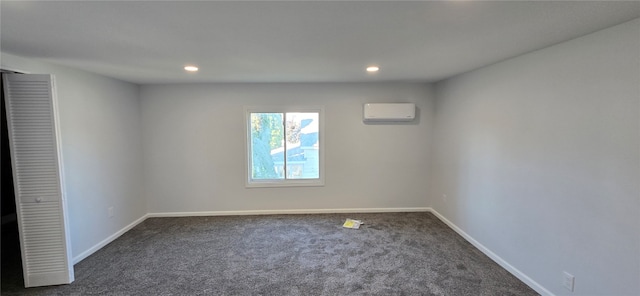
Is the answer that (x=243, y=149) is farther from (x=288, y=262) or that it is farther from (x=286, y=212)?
(x=288, y=262)

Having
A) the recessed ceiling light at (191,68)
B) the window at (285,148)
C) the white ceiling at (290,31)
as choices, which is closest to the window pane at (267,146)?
the window at (285,148)

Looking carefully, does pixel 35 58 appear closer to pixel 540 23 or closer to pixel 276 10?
pixel 276 10

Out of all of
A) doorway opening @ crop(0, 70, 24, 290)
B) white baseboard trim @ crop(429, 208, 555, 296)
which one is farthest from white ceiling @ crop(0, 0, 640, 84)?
white baseboard trim @ crop(429, 208, 555, 296)

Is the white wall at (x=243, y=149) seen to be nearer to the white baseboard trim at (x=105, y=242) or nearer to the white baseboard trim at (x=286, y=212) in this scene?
the white baseboard trim at (x=286, y=212)

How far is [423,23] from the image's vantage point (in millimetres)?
1646

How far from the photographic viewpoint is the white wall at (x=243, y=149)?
395 centimetres

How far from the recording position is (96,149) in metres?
3.11

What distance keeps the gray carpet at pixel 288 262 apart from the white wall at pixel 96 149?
311 mm

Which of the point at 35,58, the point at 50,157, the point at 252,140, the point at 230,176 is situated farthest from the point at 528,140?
the point at 35,58

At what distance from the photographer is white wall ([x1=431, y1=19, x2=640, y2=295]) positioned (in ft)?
5.41

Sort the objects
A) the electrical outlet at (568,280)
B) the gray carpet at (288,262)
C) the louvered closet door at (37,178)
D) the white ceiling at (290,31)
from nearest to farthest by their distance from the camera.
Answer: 1. the white ceiling at (290,31)
2. the electrical outlet at (568,280)
3. the louvered closet door at (37,178)
4. the gray carpet at (288,262)

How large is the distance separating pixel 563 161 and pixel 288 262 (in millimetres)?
2628

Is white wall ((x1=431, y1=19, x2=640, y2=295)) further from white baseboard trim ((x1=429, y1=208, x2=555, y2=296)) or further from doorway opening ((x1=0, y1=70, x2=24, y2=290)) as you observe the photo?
doorway opening ((x1=0, y1=70, x2=24, y2=290))

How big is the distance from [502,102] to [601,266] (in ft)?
5.15
